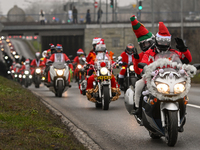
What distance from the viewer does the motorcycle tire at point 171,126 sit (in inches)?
309

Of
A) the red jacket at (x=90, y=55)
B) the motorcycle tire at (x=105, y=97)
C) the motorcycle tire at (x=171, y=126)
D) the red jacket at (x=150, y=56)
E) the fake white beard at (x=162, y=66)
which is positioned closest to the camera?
the motorcycle tire at (x=171, y=126)

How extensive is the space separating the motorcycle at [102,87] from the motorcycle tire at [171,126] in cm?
634

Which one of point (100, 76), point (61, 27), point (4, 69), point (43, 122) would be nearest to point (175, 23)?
point (61, 27)

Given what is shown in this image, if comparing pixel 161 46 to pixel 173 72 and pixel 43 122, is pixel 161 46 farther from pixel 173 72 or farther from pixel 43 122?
pixel 43 122

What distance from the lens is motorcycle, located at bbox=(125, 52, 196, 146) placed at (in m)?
7.95

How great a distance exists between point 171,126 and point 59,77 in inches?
504

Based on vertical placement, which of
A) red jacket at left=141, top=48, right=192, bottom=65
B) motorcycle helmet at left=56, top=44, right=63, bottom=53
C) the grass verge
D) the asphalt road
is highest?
red jacket at left=141, top=48, right=192, bottom=65

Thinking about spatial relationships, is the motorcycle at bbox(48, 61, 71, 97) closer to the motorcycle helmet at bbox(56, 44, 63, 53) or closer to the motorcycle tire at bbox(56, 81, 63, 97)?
the motorcycle tire at bbox(56, 81, 63, 97)

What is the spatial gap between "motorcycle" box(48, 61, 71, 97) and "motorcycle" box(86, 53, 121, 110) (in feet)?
17.2

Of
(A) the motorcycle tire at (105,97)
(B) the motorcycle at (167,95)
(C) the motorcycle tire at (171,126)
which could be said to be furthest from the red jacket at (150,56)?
(A) the motorcycle tire at (105,97)

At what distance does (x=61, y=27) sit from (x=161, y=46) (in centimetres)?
5315

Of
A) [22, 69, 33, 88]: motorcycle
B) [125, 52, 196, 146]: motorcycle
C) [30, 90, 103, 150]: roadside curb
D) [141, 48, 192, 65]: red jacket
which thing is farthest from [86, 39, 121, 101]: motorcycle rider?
[22, 69, 33, 88]: motorcycle

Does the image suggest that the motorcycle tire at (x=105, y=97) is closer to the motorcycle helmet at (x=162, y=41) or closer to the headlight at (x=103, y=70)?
the headlight at (x=103, y=70)

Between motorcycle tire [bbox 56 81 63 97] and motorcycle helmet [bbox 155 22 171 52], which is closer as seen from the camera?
motorcycle helmet [bbox 155 22 171 52]
